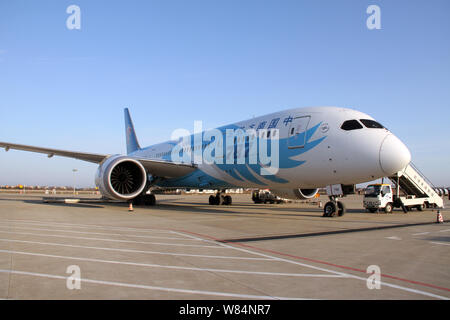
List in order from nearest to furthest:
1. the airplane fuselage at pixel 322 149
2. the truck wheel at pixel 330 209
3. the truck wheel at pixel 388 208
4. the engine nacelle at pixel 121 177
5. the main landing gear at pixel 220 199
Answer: the airplane fuselage at pixel 322 149 → the truck wheel at pixel 330 209 → the engine nacelle at pixel 121 177 → the truck wheel at pixel 388 208 → the main landing gear at pixel 220 199

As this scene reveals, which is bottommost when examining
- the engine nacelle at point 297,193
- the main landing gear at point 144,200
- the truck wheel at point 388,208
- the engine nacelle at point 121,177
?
the truck wheel at point 388,208

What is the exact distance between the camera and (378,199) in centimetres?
1747

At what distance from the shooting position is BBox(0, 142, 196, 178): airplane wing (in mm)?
17987

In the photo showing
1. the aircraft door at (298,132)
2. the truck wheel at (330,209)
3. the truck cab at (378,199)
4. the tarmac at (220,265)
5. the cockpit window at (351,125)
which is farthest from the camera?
the truck cab at (378,199)

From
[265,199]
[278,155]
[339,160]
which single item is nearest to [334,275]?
[339,160]

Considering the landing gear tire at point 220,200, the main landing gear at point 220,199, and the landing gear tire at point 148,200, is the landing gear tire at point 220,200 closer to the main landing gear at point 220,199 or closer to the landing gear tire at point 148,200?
the main landing gear at point 220,199

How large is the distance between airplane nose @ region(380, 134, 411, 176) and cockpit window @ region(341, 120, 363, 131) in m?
0.97

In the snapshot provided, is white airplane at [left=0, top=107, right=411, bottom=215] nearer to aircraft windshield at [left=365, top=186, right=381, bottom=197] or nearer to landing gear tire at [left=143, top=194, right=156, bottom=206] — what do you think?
landing gear tire at [left=143, top=194, right=156, bottom=206]

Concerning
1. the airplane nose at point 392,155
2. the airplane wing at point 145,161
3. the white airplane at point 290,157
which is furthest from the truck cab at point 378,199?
the airplane wing at point 145,161

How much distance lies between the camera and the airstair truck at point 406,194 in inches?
696

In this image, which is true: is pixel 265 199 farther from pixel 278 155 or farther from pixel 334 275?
pixel 334 275

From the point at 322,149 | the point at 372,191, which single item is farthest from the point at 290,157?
the point at 372,191

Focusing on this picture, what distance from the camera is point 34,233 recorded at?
7953mm

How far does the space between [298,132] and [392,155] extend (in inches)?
126
